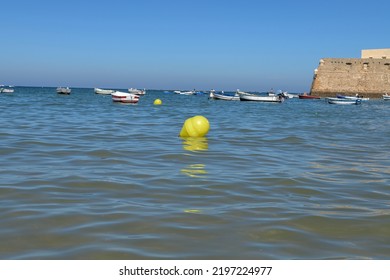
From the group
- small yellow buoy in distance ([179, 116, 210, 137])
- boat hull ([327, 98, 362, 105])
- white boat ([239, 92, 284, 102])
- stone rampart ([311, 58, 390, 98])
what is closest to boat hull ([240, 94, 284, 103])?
white boat ([239, 92, 284, 102])

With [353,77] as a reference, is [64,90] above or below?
below

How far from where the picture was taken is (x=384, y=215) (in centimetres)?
453

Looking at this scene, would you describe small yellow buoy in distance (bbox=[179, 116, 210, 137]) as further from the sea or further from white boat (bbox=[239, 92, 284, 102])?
white boat (bbox=[239, 92, 284, 102])

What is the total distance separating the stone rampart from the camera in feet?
199

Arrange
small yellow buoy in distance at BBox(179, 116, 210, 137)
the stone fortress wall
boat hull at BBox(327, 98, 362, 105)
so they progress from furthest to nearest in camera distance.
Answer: the stone fortress wall
boat hull at BBox(327, 98, 362, 105)
small yellow buoy in distance at BBox(179, 116, 210, 137)

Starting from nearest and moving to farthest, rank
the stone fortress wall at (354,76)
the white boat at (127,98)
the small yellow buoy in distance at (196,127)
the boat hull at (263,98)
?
the small yellow buoy in distance at (196,127) → the white boat at (127,98) → the boat hull at (263,98) → the stone fortress wall at (354,76)

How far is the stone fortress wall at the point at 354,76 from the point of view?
60.8 metres

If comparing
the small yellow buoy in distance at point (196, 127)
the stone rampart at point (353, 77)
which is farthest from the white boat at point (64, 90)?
the small yellow buoy in distance at point (196, 127)

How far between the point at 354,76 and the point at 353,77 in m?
0.20

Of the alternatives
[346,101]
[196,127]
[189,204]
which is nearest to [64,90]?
[346,101]

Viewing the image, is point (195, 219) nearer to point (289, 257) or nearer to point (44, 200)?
point (289, 257)

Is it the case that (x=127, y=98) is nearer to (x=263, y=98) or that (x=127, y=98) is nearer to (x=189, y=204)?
(x=263, y=98)

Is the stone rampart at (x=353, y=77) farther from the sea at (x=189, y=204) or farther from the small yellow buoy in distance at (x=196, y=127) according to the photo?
the sea at (x=189, y=204)

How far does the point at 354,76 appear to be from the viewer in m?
61.9
